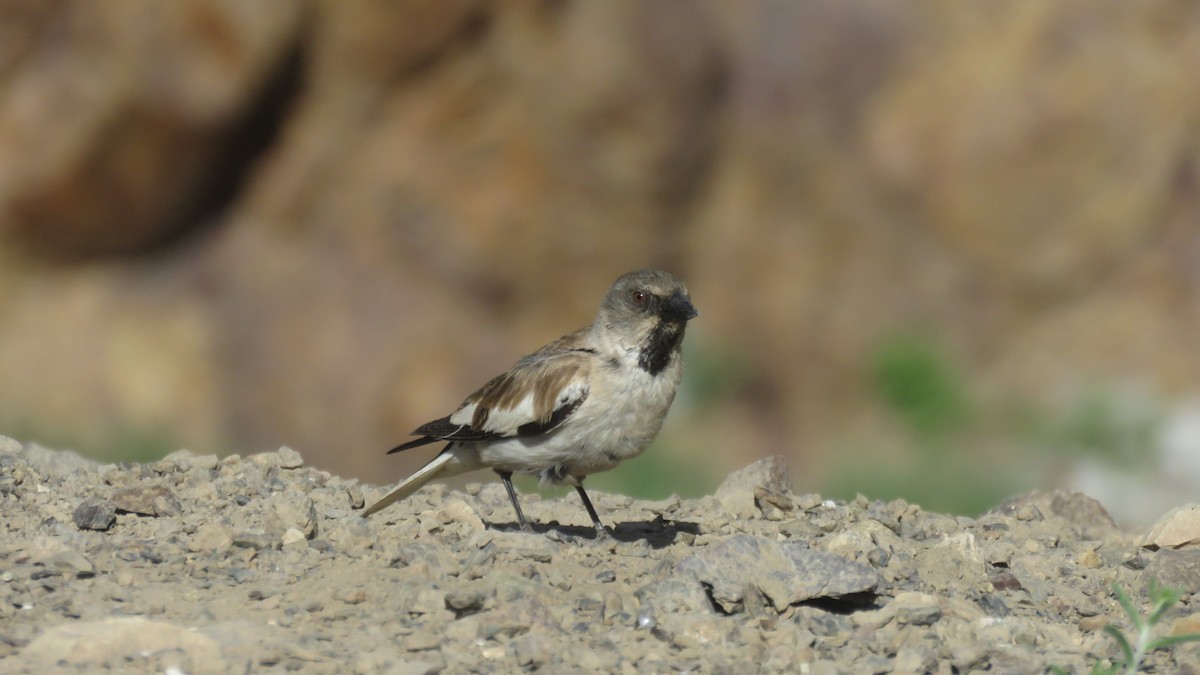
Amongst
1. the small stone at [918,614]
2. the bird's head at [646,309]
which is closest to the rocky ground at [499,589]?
the small stone at [918,614]

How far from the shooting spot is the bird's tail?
Answer: 6.67m

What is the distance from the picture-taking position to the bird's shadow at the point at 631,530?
641cm

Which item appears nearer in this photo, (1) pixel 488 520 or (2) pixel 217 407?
(1) pixel 488 520

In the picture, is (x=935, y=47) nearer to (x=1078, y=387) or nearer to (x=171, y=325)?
(x=1078, y=387)

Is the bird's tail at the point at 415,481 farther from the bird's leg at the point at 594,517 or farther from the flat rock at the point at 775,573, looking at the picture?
the flat rock at the point at 775,573

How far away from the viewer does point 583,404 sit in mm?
6562

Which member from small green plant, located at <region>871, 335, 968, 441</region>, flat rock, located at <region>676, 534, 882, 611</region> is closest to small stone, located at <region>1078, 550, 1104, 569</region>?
flat rock, located at <region>676, 534, 882, 611</region>

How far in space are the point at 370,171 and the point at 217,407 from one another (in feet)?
8.35

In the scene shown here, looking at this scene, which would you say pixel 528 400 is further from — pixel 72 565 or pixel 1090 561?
pixel 1090 561

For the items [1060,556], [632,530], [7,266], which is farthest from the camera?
[7,266]

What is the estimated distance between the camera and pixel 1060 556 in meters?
6.19

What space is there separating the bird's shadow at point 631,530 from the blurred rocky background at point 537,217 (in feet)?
20.4

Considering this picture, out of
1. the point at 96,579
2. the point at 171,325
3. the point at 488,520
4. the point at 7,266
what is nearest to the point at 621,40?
the point at 171,325

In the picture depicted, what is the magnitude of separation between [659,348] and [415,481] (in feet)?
4.05
